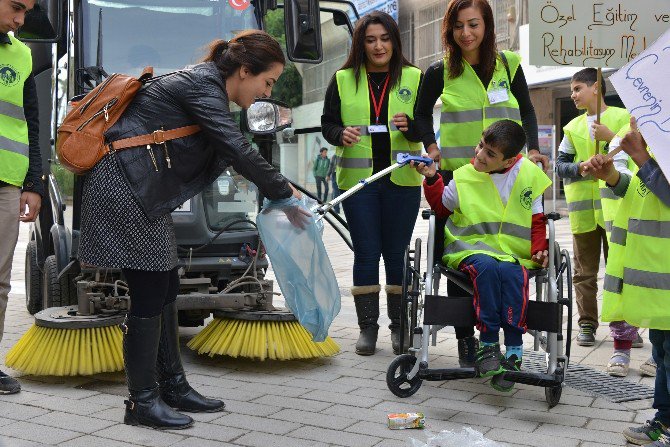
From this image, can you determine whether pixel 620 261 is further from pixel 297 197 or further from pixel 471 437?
pixel 297 197

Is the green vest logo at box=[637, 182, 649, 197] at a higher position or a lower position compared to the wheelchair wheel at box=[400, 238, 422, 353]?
higher

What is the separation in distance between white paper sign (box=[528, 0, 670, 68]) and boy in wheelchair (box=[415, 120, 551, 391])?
423 millimetres

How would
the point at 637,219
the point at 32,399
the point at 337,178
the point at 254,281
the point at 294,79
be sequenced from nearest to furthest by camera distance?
1. the point at 637,219
2. the point at 32,399
3. the point at 254,281
4. the point at 337,178
5. the point at 294,79

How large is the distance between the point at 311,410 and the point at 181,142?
1.37 metres

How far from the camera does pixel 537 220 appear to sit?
4.67 m

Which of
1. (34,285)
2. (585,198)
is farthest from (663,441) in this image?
(34,285)

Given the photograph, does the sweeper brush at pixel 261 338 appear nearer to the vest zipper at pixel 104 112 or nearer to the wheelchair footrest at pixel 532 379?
A: the wheelchair footrest at pixel 532 379

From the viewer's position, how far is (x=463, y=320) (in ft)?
14.4

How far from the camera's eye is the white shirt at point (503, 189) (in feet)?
15.3

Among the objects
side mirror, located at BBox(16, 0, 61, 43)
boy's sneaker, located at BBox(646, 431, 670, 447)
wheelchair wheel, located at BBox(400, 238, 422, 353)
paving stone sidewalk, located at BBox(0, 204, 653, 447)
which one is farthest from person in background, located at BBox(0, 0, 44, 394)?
boy's sneaker, located at BBox(646, 431, 670, 447)

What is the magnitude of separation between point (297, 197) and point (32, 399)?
1.62 meters

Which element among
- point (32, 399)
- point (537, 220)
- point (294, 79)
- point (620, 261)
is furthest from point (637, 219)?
point (294, 79)

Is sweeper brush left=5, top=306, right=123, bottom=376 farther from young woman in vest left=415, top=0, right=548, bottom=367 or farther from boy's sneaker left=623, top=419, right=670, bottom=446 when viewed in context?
boy's sneaker left=623, top=419, right=670, bottom=446

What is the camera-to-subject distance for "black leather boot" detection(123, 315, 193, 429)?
3.97m
